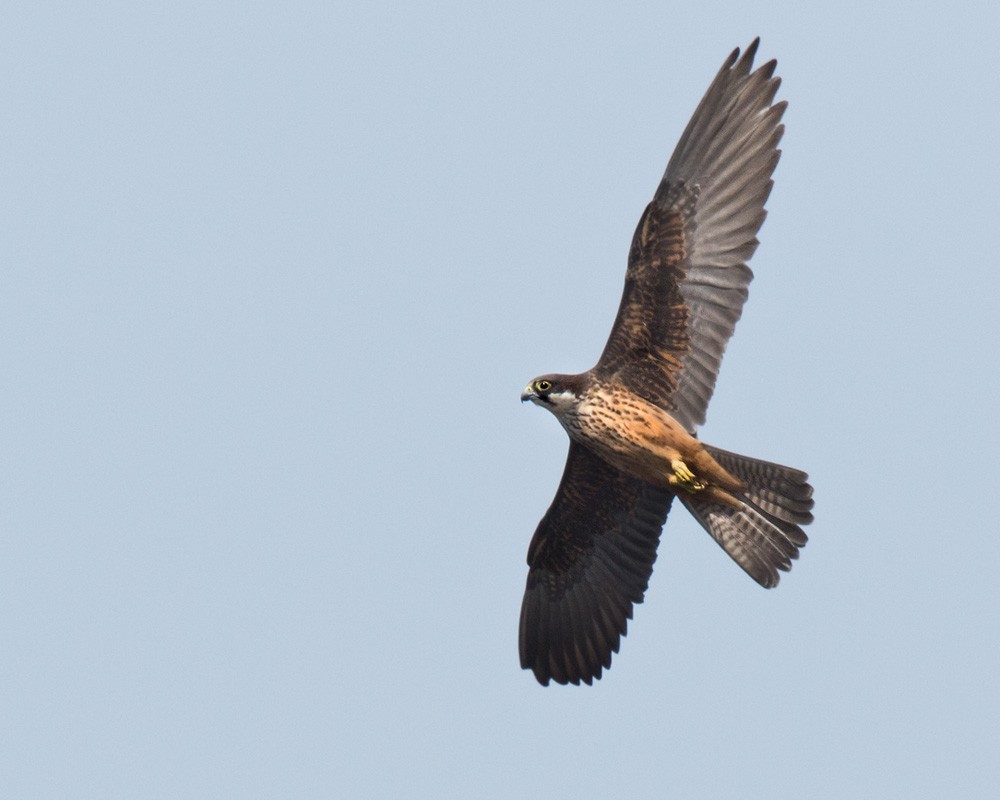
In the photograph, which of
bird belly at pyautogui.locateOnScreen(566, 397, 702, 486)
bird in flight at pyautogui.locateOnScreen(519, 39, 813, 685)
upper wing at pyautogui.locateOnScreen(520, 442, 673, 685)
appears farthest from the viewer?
upper wing at pyautogui.locateOnScreen(520, 442, 673, 685)

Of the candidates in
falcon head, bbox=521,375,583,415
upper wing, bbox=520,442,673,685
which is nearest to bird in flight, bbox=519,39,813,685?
falcon head, bbox=521,375,583,415

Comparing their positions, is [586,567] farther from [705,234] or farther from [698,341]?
[705,234]

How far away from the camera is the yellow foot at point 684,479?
13.0m

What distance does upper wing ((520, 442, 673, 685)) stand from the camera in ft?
46.1

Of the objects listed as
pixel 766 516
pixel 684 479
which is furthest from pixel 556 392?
pixel 766 516

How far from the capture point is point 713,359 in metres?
13.2

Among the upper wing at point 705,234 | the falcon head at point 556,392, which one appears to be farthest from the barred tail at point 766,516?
the falcon head at point 556,392

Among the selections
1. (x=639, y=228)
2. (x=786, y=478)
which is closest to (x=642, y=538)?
(x=786, y=478)

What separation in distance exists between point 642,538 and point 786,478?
1.67 metres

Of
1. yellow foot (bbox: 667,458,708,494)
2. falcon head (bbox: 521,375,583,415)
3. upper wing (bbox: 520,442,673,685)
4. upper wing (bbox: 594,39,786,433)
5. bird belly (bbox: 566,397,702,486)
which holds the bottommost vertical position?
upper wing (bbox: 520,442,673,685)

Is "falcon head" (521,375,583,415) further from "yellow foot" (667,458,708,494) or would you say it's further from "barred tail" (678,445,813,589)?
"barred tail" (678,445,813,589)

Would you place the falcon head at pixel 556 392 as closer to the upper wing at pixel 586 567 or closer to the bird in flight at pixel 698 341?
the bird in flight at pixel 698 341

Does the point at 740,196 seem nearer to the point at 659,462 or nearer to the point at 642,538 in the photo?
the point at 659,462

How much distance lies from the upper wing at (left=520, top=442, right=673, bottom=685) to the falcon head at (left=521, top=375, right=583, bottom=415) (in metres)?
0.76
